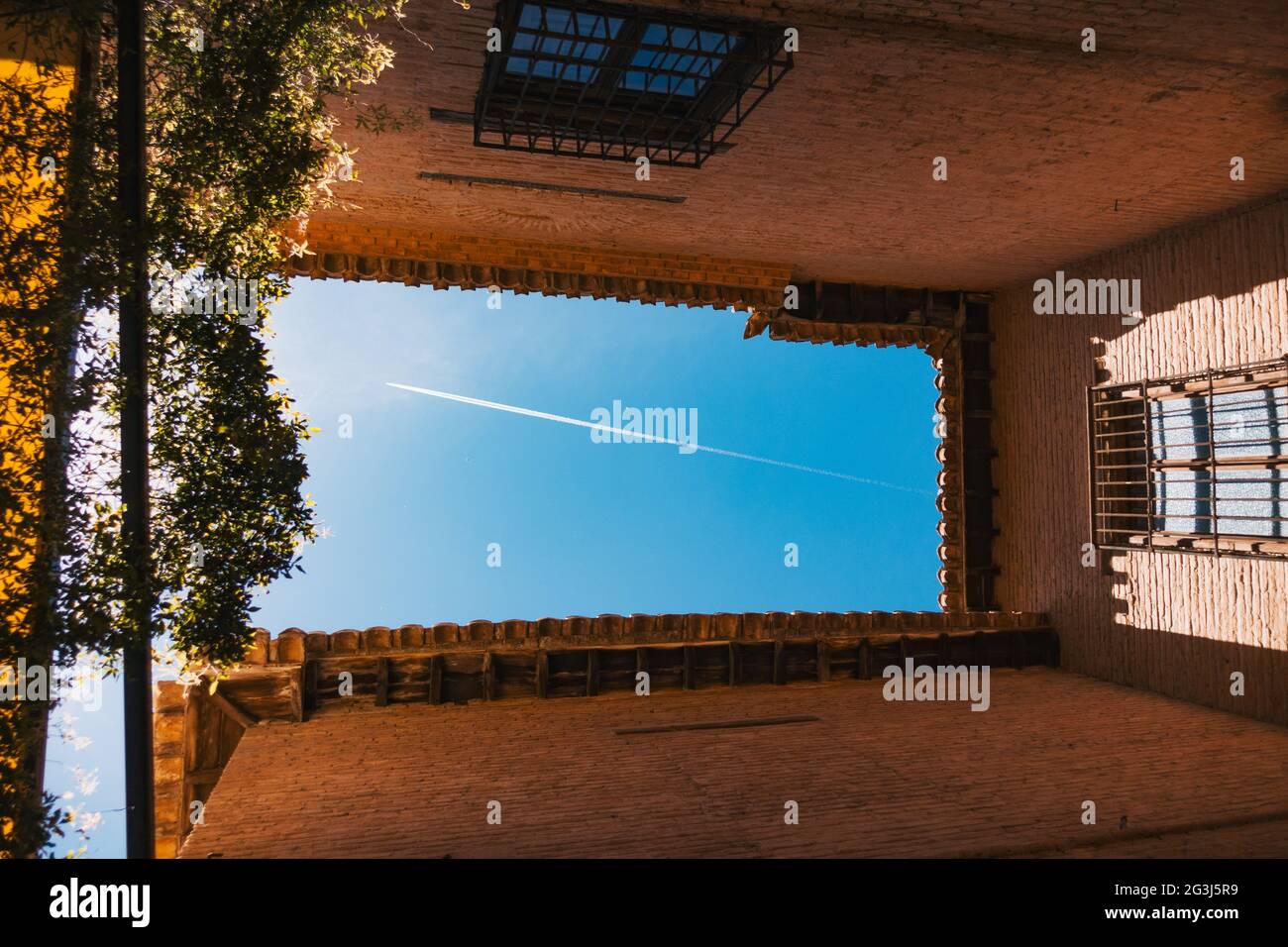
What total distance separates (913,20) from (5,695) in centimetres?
887

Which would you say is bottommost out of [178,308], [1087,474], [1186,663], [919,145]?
[1186,663]

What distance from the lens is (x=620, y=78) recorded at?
8.19m

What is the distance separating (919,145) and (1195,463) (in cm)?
636

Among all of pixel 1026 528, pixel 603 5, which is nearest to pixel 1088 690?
pixel 1026 528

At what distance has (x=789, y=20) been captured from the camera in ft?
24.3

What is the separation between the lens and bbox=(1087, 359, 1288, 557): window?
1059 centimetres

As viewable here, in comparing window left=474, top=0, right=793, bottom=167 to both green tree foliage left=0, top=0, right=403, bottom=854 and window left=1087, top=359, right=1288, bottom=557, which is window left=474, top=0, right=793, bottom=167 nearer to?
green tree foliage left=0, top=0, right=403, bottom=854

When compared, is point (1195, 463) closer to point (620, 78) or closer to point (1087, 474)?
point (1087, 474)

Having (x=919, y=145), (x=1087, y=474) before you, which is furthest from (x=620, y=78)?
(x=1087, y=474)

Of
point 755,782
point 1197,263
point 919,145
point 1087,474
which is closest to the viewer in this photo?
point 755,782

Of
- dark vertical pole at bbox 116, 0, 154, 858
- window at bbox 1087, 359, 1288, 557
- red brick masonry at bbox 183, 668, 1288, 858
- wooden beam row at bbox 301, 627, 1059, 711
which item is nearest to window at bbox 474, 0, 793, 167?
dark vertical pole at bbox 116, 0, 154, 858

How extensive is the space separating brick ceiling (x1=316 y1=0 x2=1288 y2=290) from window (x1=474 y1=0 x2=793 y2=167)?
0.26 metres

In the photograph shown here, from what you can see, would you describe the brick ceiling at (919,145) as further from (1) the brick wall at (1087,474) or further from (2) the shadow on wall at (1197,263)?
(1) the brick wall at (1087,474)

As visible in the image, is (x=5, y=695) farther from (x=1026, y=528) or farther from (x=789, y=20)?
(x=1026, y=528)
